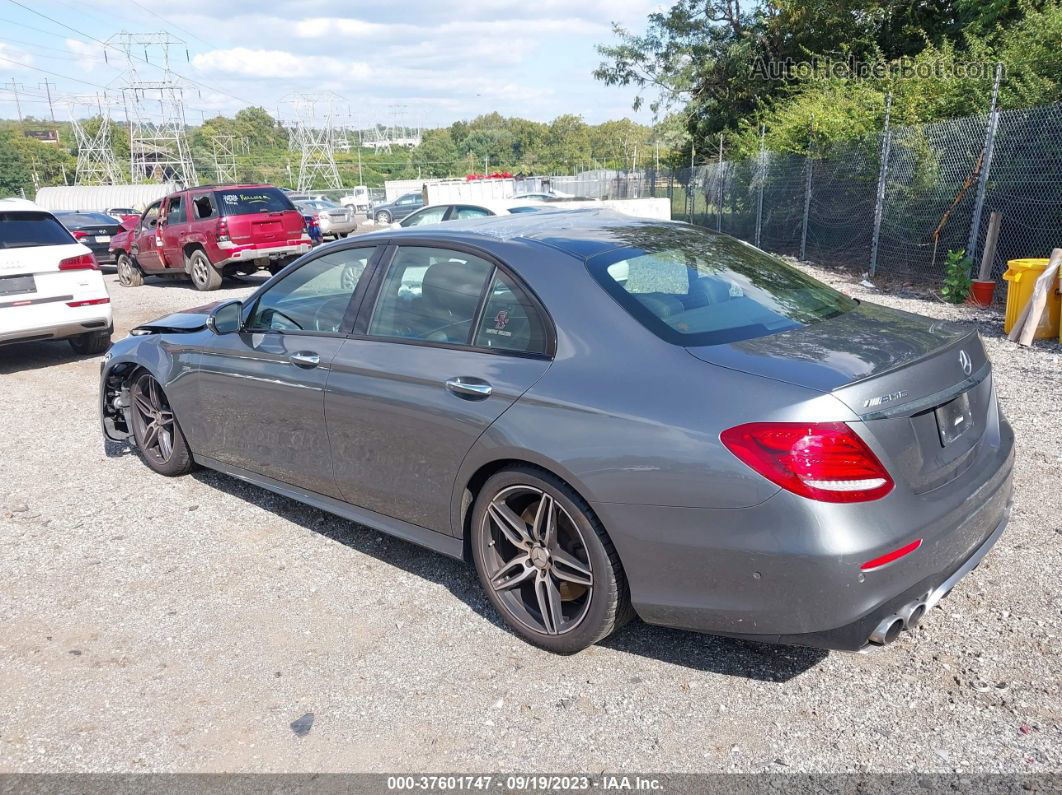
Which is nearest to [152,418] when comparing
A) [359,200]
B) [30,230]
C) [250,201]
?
[30,230]

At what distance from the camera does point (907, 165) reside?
516 inches

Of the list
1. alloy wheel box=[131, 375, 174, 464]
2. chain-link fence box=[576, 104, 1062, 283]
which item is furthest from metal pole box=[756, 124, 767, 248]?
alloy wheel box=[131, 375, 174, 464]

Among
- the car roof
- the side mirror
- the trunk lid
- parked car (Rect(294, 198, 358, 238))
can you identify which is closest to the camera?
the trunk lid

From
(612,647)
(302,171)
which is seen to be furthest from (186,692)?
(302,171)

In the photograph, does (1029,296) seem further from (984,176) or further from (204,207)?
(204,207)

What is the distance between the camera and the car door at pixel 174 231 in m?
15.2

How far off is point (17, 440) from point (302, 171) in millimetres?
73975

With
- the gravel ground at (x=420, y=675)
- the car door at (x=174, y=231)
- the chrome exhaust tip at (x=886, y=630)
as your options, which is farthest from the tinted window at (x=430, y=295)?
the car door at (x=174, y=231)

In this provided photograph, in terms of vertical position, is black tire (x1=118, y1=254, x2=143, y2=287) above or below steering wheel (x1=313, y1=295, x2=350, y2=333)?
below

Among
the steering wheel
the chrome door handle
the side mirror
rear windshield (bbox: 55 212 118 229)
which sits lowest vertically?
rear windshield (bbox: 55 212 118 229)

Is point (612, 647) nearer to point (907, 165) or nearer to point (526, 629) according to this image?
point (526, 629)

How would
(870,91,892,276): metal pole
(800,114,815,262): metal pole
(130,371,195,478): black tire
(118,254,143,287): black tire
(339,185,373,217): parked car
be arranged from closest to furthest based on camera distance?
(130,371,195,478): black tire
(870,91,892,276): metal pole
(800,114,815,262): metal pole
(118,254,143,287): black tire
(339,185,373,217): parked car

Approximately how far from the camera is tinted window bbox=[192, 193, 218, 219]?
1478cm

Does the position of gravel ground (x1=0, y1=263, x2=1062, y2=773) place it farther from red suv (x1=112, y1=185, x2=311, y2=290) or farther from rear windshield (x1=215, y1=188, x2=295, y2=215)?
rear windshield (x1=215, y1=188, x2=295, y2=215)
